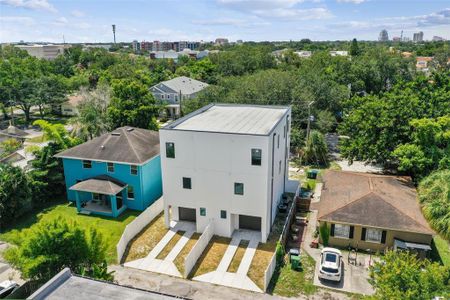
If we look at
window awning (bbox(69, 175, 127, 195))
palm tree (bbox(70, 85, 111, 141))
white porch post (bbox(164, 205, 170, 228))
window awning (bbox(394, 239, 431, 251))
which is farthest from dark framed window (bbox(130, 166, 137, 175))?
window awning (bbox(394, 239, 431, 251))

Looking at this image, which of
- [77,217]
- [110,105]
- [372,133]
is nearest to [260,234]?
[77,217]

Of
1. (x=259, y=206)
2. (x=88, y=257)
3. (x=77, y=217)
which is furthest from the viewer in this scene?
(x=77, y=217)

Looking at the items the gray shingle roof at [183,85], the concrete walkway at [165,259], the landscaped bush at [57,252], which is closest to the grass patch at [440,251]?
the concrete walkway at [165,259]

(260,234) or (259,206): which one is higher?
(259,206)

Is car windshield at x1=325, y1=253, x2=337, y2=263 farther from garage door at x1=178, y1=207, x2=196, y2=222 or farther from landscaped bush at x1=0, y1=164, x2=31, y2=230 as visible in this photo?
landscaped bush at x1=0, y1=164, x2=31, y2=230

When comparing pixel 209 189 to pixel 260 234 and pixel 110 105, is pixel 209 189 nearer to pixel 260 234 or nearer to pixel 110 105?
Answer: pixel 260 234

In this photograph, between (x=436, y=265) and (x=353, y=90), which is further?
(x=353, y=90)
